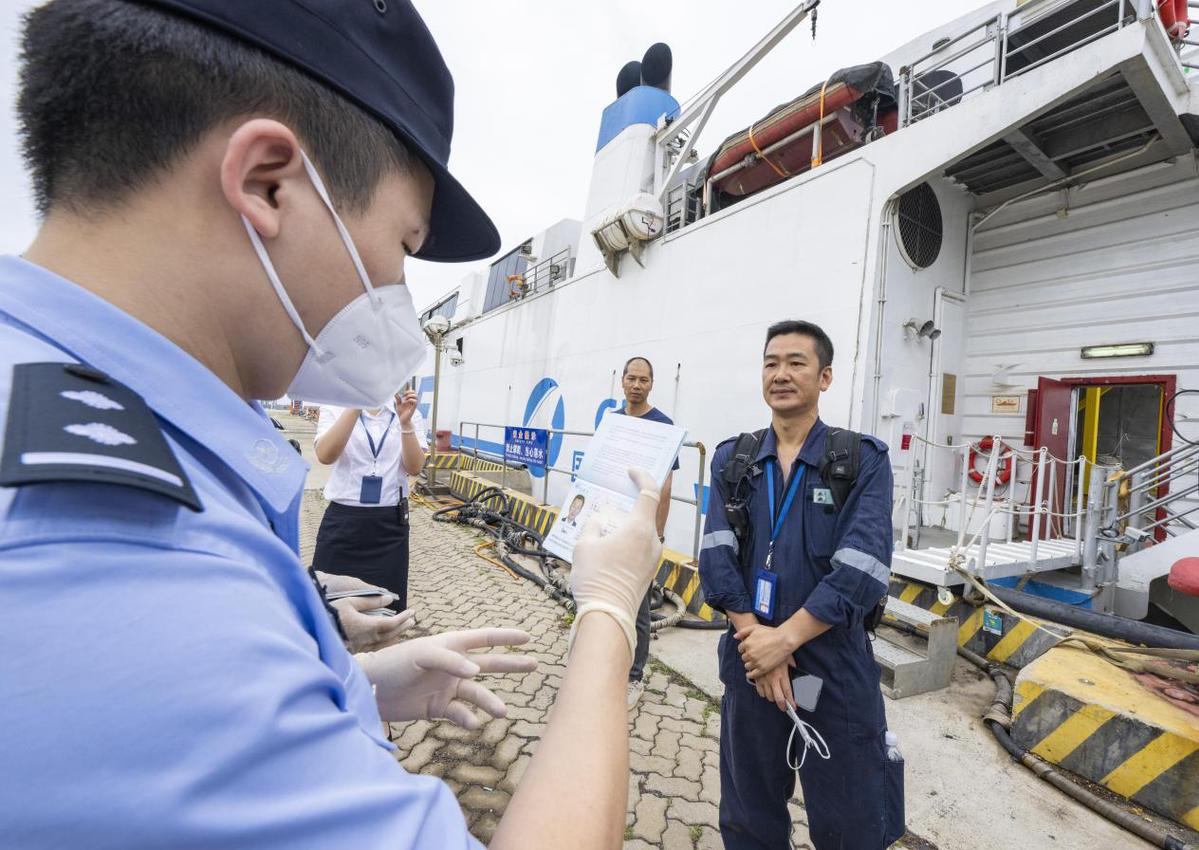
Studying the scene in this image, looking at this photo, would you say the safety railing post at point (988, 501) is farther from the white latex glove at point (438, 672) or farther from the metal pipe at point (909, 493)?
the white latex glove at point (438, 672)

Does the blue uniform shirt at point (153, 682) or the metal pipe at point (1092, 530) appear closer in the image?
the blue uniform shirt at point (153, 682)

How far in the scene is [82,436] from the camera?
43 centimetres

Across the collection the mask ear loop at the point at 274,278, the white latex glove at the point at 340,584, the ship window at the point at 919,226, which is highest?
the ship window at the point at 919,226

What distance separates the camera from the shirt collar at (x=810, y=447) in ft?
6.94

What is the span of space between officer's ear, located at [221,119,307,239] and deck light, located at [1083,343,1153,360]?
7.40 meters

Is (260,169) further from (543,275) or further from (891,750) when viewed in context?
(543,275)

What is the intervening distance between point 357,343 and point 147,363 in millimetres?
386

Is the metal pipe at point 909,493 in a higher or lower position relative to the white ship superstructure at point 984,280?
lower

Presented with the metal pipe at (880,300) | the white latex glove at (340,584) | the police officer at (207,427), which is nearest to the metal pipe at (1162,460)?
the metal pipe at (880,300)

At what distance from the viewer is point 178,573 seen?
41cm

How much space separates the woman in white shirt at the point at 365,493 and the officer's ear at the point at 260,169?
2294 mm

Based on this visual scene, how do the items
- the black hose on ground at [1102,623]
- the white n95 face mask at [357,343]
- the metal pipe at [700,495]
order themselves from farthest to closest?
the metal pipe at [700,495], the black hose on ground at [1102,623], the white n95 face mask at [357,343]

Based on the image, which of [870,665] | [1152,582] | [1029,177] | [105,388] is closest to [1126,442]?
[1152,582]

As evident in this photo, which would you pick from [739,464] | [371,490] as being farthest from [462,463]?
[739,464]
